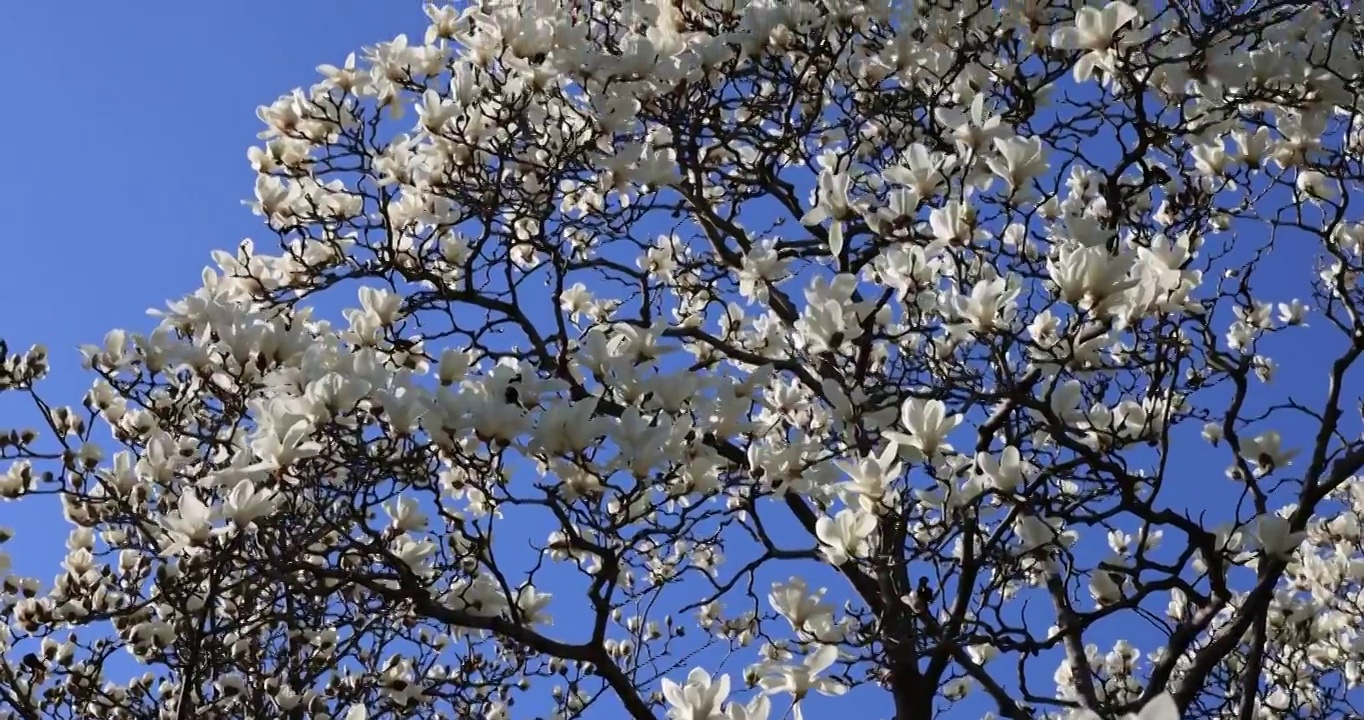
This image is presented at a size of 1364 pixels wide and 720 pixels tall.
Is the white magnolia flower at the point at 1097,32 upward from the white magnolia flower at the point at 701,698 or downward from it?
upward

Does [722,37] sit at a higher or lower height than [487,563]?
higher

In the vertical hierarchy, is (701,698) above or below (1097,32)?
below

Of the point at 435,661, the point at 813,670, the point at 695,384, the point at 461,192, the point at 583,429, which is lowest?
the point at 813,670

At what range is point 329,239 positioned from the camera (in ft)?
11.1

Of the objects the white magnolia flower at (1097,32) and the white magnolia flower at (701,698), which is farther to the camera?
the white magnolia flower at (1097,32)

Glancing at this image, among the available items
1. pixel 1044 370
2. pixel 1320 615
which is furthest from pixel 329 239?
pixel 1320 615

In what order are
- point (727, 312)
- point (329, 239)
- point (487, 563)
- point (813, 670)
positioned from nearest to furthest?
A: point (813, 670) → point (487, 563) → point (329, 239) → point (727, 312)

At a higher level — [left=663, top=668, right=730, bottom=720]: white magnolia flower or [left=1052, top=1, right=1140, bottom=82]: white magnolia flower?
[left=1052, top=1, right=1140, bottom=82]: white magnolia flower

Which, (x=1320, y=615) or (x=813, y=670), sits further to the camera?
(x=1320, y=615)

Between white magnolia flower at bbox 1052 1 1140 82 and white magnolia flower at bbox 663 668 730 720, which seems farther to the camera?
white magnolia flower at bbox 1052 1 1140 82

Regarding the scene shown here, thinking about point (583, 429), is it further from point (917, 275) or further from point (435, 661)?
point (435, 661)

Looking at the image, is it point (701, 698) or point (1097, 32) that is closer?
point (701, 698)

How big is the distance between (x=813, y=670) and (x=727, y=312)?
6.60ft

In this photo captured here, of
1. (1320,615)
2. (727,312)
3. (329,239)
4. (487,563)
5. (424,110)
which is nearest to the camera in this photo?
(487,563)
